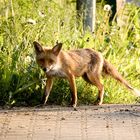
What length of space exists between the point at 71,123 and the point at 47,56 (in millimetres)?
1239

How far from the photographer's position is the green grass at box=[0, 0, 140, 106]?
30.6 ft

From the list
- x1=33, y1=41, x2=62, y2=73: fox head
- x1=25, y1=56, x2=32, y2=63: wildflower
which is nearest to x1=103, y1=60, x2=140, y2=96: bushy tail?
x1=33, y1=41, x2=62, y2=73: fox head

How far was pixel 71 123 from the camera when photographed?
317 inches

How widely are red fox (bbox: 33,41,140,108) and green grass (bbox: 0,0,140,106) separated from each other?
0.25 metres

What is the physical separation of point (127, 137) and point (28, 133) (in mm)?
1217

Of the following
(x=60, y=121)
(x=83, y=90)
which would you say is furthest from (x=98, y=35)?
(x=60, y=121)

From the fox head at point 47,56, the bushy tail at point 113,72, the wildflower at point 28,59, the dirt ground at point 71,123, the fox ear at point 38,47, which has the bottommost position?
the dirt ground at point 71,123

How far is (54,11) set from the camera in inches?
412

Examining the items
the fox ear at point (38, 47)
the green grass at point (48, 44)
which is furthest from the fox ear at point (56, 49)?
the green grass at point (48, 44)

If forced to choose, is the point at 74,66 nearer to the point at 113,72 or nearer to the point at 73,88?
the point at 73,88

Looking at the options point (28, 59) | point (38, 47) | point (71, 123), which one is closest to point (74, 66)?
point (38, 47)

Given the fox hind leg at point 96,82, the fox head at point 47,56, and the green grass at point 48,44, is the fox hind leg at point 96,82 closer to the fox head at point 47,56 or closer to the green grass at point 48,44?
the green grass at point 48,44

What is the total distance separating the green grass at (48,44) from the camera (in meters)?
9.31

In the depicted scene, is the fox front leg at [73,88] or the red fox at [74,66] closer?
the red fox at [74,66]
